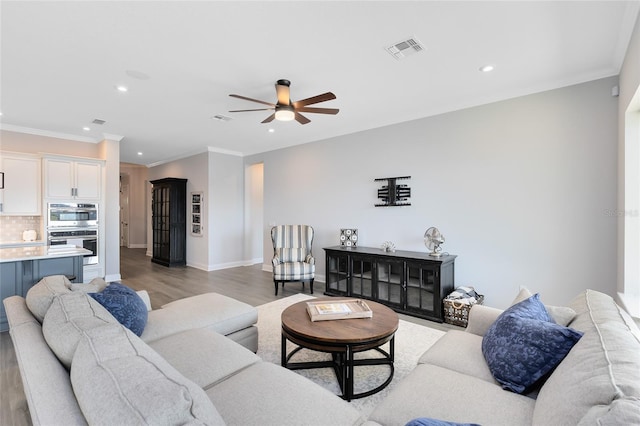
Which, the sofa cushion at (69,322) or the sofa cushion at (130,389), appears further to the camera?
the sofa cushion at (69,322)

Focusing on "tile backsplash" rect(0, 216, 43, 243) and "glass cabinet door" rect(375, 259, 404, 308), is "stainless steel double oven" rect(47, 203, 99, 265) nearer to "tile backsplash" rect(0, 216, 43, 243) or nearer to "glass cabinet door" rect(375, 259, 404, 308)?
"tile backsplash" rect(0, 216, 43, 243)

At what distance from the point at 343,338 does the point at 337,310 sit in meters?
0.43

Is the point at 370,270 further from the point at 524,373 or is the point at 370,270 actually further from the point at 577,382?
the point at 577,382

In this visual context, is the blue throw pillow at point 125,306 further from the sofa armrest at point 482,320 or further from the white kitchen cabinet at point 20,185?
the white kitchen cabinet at point 20,185

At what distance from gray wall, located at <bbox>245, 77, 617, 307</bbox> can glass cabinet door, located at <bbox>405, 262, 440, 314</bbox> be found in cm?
56

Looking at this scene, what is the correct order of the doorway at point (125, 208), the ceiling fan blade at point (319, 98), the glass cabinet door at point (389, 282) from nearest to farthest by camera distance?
the ceiling fan blade at point (319, 98) → the glass cabinet door at point (389, 282) → the doorway at point (125, 208)

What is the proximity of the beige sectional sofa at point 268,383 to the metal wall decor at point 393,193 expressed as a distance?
2532mm

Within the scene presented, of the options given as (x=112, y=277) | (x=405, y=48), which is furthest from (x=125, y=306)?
(x=112, y=277)

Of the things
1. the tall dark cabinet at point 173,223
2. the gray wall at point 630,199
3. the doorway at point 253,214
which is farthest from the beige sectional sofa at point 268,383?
the tall dark cabinet at point 173,223

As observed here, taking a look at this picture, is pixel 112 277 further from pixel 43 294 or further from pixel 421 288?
pixel 421 288

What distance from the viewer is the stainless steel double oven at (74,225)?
503cm

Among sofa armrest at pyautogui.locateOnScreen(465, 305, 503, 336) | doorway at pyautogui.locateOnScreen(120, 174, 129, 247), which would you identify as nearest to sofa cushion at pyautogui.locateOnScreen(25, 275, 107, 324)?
sofa armrest at pyautogui.locateOnScreen(465, 305, 503, 336)

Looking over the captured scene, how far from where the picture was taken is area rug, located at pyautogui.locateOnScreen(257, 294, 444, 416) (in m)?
2.19

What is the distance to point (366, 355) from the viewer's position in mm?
2645
